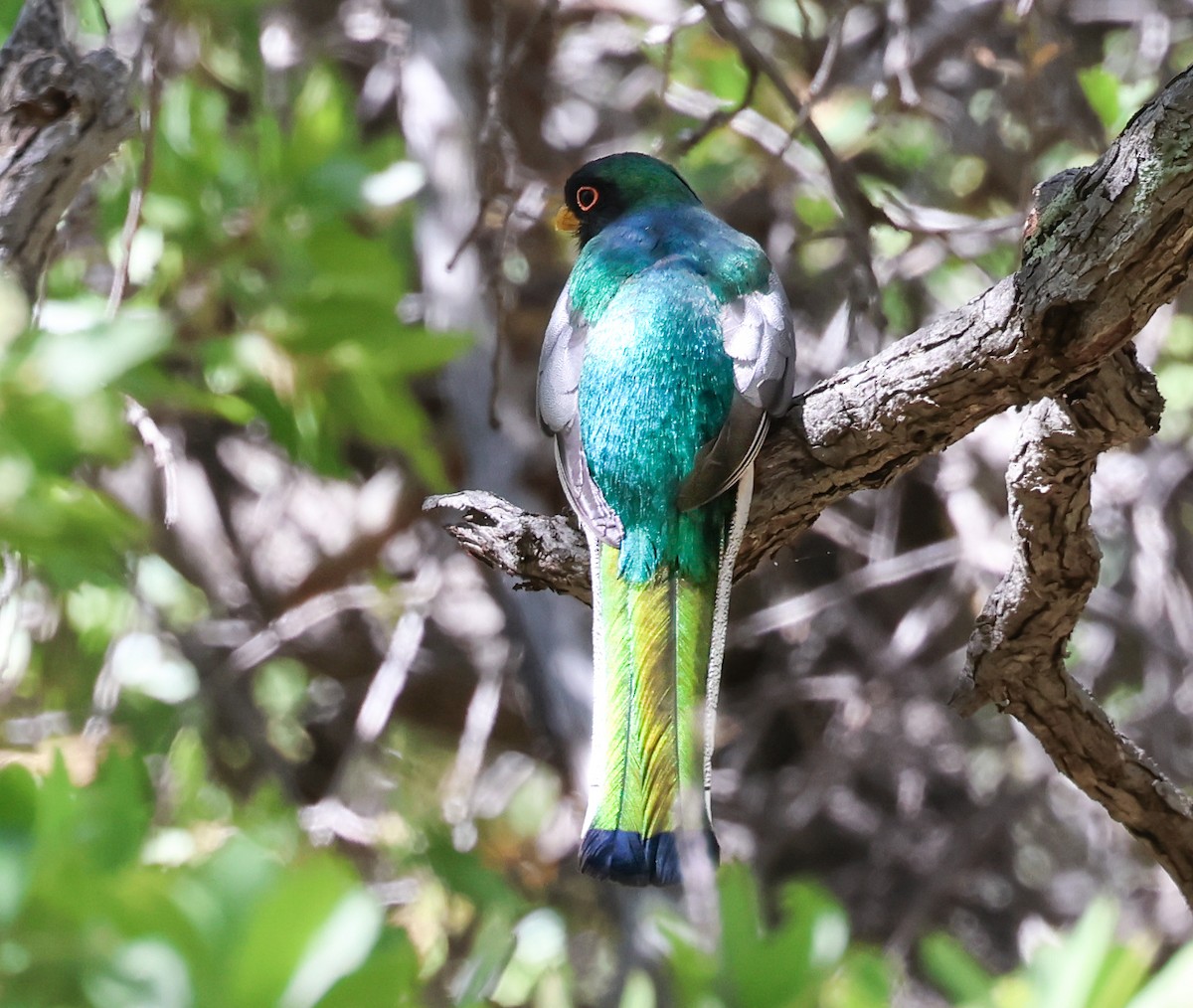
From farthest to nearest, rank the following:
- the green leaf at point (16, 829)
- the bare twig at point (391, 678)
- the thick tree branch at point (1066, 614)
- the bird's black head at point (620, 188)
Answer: the bare twig at point (391, 678), the bird's black head at point (620, 188), the thick tree branch at point (1066, 614), the green leaf at point (16, 829)

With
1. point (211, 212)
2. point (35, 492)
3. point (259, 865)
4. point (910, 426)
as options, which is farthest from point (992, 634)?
point (211, 212)

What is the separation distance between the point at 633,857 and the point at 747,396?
842 millimetres

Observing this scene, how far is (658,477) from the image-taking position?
267cm

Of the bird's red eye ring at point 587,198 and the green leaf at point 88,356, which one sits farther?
the bird's red eye ring at point 587,198

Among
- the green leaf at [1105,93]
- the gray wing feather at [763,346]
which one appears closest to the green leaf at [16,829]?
the gray wing feather at [763,346]

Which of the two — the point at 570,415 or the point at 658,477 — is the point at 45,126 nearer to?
the point at 570,415

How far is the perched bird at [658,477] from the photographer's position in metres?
2.39

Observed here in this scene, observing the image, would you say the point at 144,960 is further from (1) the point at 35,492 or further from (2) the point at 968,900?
(2) the point at 968,900

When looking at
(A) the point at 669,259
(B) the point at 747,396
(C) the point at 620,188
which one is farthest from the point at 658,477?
(C) the point at 620,188

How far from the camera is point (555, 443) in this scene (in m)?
2.89

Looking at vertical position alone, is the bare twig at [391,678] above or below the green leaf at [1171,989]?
below

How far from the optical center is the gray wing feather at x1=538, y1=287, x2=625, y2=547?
2.60 m

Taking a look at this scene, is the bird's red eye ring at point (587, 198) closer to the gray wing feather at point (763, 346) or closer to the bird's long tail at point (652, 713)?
the gray wing feather at point (763, 346)

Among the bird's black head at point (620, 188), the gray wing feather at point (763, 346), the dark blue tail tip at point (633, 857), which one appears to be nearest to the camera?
the dark blue tail tip at point (633, 857)
